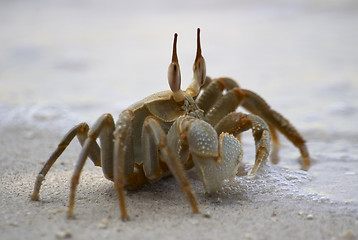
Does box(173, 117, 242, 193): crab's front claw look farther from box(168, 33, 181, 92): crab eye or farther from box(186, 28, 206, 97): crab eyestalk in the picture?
box(186, 28, 206, 97): crab eyestalk

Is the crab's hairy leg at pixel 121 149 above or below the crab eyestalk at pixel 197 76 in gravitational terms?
below

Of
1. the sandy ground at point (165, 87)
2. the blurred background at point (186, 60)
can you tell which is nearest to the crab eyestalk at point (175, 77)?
the sandy ground at point (165, 87)

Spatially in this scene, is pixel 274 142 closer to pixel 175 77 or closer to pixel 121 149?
pixel 175 77

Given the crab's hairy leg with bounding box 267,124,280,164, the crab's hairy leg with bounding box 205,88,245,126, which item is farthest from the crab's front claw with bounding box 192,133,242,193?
the crab's hairy leg with bounding box 267,124,280,164

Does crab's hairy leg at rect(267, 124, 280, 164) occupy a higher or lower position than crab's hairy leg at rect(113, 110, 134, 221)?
lower

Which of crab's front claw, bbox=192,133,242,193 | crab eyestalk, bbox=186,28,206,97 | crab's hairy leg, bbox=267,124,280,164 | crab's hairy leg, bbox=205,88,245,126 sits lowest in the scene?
crab's hairy leg, bbox=267,124,280,164

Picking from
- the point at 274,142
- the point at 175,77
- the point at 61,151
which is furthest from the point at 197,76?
the point at 274,142

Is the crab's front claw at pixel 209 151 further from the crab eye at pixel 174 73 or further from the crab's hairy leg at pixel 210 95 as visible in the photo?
the crab's hairy leg at pixel 210 95
